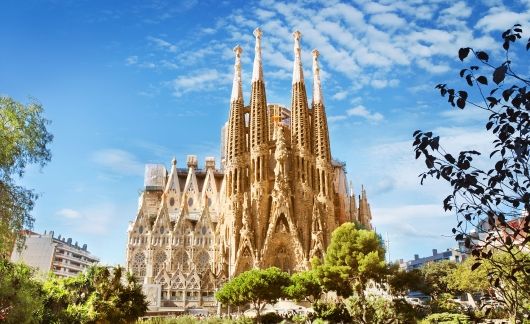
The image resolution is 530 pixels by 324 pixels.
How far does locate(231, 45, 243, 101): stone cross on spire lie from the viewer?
183 ft

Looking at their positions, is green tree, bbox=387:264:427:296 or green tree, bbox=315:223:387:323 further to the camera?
green tree, bbox=387:264:427:296

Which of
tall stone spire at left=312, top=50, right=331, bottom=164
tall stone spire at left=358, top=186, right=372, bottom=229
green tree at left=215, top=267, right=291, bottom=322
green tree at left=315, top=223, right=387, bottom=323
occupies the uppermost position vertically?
tall stone spire at left=312, top=50, right=331, bottom=164

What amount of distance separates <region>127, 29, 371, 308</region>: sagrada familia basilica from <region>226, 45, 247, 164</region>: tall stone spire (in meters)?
0.12

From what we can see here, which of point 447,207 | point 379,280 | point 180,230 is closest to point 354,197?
point 180,230

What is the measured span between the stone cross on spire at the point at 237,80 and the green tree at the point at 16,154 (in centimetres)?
4129

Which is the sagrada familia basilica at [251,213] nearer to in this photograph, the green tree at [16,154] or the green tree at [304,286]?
the green tree at [304,286]

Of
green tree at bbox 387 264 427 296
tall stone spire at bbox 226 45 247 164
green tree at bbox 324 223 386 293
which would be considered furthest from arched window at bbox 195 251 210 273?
green tree at bbox 387 264 427 296

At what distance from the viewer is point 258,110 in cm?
5334

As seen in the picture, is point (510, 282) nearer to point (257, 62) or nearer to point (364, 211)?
point (257, 62)

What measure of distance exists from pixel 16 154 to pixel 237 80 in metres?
44.0

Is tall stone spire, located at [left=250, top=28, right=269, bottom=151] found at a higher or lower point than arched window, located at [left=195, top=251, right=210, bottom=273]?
higher

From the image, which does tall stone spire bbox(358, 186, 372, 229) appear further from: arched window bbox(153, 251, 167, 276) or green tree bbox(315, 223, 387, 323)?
green tree bbox(315, 223, 387, 323)

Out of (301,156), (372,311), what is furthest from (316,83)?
(372,311)

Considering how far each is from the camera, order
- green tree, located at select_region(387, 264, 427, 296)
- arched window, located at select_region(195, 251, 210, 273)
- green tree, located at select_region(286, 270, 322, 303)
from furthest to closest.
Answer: arched window, located at select_region(195, 251, 210, 273) < green tree, located at select_region(286, 270, 322, 303) < green tree, located at select_region(387, 264, 427, 296)
